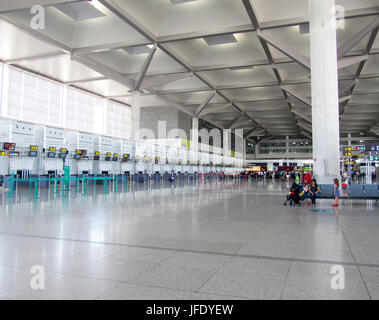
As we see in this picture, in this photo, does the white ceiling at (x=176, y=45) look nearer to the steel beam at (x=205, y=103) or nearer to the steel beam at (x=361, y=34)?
the steel beam at (x=361, y=34)

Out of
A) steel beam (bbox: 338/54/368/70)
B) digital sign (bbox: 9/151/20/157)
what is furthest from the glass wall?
steel beam (bbox: 338/54/368/70)

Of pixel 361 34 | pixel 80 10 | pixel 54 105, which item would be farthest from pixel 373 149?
pixel 54 105

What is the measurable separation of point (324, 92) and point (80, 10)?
55.2 ft

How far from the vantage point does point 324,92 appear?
13375 millimetres

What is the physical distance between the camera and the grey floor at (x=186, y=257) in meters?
2.74

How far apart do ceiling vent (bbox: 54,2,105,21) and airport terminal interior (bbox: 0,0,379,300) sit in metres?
0.15

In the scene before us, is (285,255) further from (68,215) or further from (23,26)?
(23,26)

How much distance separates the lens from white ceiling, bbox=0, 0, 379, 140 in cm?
1927

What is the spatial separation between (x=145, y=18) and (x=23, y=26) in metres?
7.74

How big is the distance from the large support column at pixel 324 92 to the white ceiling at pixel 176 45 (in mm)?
5439

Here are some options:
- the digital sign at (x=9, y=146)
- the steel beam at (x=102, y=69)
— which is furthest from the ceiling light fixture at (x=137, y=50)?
the digital sign at (x=9, y=146)

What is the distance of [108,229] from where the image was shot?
5672mm

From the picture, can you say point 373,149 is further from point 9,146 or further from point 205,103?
point 205,103
